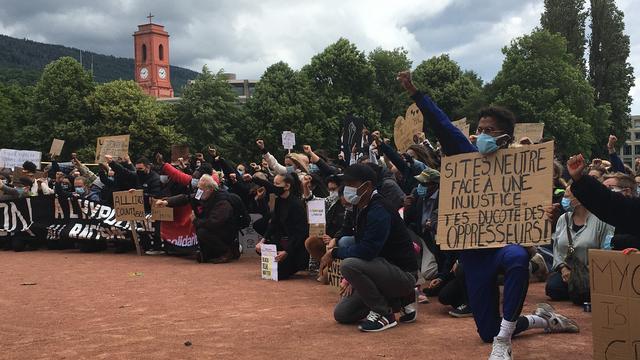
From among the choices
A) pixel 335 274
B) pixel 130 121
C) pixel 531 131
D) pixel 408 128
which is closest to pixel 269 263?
pixel 335 274

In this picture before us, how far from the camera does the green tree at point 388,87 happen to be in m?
48.1

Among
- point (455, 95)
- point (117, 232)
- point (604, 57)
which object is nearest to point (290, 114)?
point (455, 95)

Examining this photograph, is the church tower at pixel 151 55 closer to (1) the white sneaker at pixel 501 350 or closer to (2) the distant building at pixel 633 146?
(2) the distant building at pixel 633 146

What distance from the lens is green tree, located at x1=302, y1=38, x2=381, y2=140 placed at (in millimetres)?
46375

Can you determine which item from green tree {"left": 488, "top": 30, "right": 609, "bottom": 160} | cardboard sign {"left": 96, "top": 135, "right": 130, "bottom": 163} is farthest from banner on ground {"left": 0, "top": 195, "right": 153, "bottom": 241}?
green tree {"left": 488, "top": 30, "right": 609, "bottom": 160}

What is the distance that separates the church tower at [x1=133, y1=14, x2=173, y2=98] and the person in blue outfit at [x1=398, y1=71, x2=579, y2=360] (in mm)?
125917

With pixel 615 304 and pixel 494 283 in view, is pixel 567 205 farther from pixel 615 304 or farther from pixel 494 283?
pixel 615 304

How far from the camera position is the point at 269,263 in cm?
1016

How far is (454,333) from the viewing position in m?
6.28

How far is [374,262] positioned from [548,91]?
127 feet

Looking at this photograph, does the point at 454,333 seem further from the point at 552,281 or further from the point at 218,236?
the point at 218,236

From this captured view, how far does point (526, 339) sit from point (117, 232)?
33.8 ft

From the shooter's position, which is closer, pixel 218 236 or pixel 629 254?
pixel 629 254

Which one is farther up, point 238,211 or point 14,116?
point 14,116
